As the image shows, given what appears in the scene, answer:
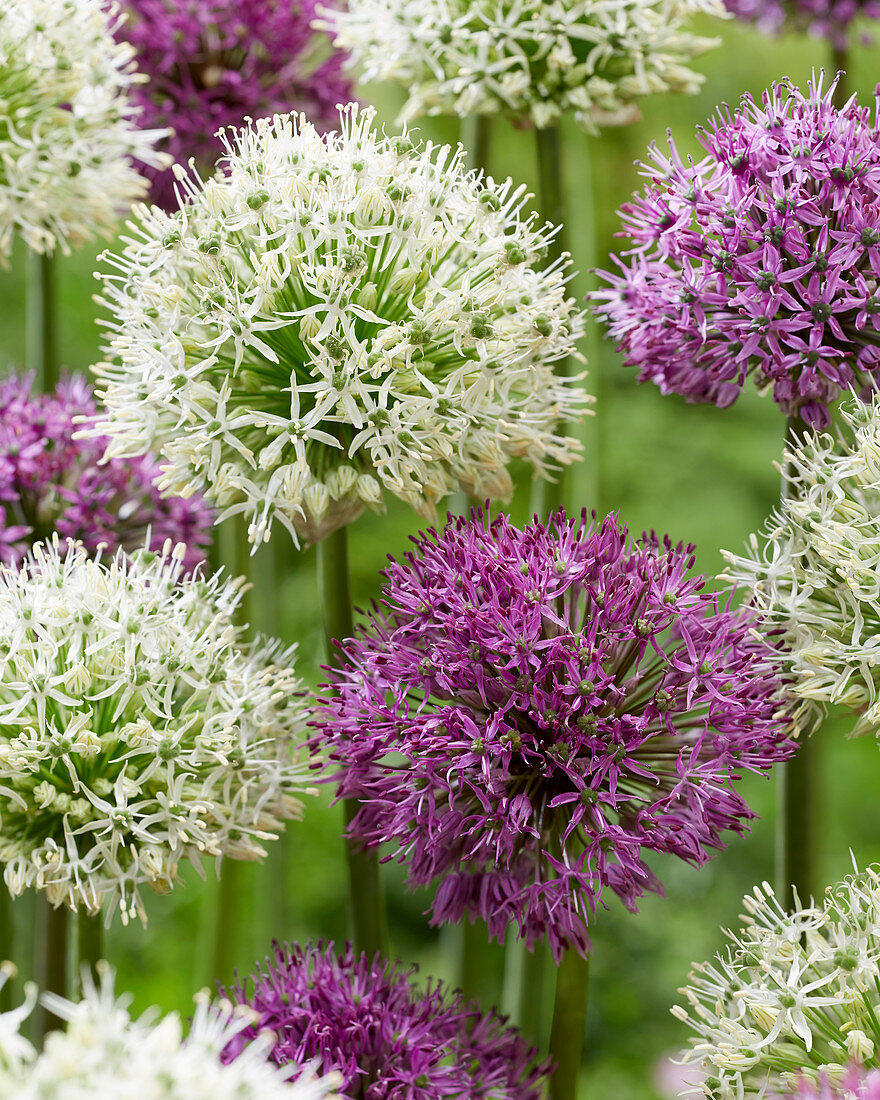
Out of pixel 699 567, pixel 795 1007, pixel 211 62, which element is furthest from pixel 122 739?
pixel 699 567

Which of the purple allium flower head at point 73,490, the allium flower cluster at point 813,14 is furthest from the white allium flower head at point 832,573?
the allium flower cluster at point 813,14

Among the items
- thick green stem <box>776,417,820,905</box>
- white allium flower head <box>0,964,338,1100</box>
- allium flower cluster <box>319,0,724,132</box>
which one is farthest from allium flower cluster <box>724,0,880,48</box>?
white allium flower head <box>0,964,338,1100</box>

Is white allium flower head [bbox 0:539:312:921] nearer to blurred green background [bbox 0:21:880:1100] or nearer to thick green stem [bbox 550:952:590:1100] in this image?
thick green stem [bbox 550:952:590:1100]

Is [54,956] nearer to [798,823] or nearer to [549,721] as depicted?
[549,721]

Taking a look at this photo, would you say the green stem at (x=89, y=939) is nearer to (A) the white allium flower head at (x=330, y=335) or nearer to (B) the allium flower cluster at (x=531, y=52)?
(A) the white allium flower head at (x=330, y=335)

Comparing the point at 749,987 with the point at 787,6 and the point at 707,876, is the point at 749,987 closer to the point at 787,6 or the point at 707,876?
the point at 787,6

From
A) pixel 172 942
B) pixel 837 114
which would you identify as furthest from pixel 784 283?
pixel 172 942
